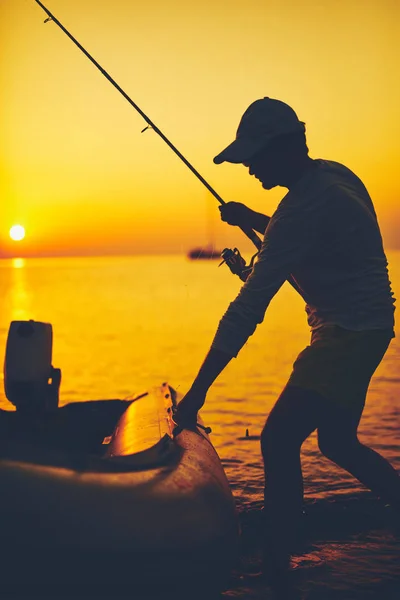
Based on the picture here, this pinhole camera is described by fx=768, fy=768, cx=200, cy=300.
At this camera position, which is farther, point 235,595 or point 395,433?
point 395,433

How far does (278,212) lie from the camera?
3.90 m

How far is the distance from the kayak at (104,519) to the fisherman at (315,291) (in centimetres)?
46

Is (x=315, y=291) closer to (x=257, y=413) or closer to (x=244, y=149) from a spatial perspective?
(x=244, y=149)

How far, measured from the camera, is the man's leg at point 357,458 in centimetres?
395

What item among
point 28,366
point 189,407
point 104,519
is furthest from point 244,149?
point 28,366

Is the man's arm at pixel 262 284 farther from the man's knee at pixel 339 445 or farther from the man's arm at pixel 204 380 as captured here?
the man's knee at pixel 339 445

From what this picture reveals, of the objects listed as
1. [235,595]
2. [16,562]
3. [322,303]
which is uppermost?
[322,303]

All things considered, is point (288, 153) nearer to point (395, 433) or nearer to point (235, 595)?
point (235, 595)

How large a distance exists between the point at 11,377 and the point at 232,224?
8.56 ft

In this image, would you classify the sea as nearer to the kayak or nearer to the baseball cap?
the kayak

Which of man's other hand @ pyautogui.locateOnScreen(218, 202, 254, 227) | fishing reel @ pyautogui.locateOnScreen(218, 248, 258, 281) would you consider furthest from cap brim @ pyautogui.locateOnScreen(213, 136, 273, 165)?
fishing reel @ pyautogui.locateOnScreen(218, 248, 258, 281)

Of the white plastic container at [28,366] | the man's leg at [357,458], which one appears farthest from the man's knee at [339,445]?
the white plastic container at [28,366]

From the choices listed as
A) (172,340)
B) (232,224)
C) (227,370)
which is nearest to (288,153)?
(232,224)

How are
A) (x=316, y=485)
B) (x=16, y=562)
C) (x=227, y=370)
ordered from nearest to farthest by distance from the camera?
(x=16, y=562) < (x=316, y=485) < (x=227, y=370)
